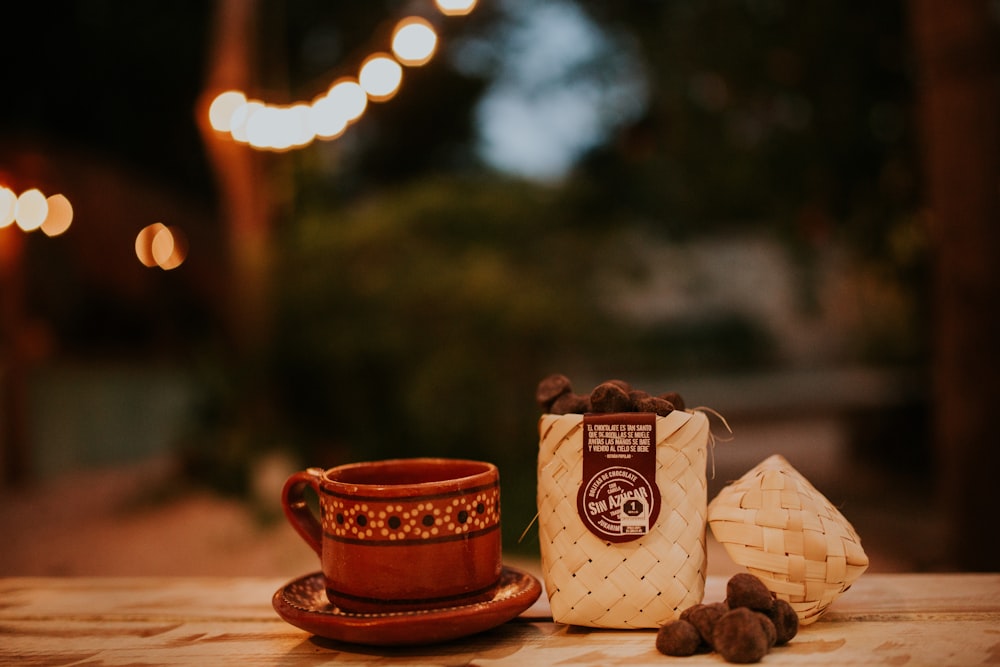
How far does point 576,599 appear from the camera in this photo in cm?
82

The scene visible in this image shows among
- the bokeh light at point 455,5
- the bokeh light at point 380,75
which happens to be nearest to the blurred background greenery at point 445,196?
the bokeh light at point 380,75

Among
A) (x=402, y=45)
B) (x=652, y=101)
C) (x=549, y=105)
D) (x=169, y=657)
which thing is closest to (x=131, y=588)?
(x=169, y=657)

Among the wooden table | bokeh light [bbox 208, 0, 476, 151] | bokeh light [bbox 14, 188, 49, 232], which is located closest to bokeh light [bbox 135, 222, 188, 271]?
bokeh light [bbox 14, 188, 49, 232]

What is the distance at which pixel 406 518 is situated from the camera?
30.2 inches

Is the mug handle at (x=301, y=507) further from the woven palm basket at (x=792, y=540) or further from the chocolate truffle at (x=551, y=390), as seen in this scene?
the woven palm basket at (x=792, y=540)

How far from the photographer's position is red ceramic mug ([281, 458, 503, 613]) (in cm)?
77

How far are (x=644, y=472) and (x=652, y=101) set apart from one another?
4399 millimetres

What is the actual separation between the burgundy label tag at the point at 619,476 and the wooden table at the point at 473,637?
0.11 m

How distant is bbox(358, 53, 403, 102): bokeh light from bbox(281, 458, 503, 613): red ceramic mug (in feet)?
9.01

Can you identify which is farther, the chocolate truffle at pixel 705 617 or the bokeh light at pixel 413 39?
the bokeh light at pixel 413 39

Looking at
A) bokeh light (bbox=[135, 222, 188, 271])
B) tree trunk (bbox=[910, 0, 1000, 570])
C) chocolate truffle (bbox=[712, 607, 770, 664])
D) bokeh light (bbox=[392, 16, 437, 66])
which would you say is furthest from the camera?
bokeh light (bbox=[135, 222, 188, 271])

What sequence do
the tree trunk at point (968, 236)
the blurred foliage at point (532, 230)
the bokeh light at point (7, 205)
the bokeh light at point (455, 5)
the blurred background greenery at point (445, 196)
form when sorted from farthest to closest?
the bokeh light at point (7, 205) < the blurred background greenery at point (445, 196) < the blurred foliage at point (532, 230) < the bokeh light at point (455, 5) < the tree trunk at point (968, 236)

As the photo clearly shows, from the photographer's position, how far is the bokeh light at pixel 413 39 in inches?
120

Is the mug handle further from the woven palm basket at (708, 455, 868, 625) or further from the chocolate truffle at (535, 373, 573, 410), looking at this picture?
the woven palm basket at (708, 455, 868, 625)
